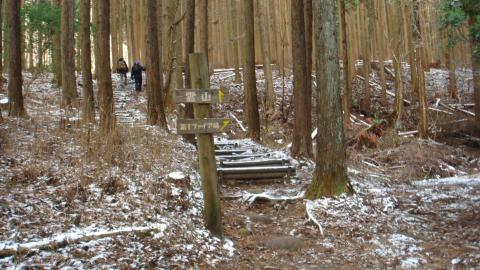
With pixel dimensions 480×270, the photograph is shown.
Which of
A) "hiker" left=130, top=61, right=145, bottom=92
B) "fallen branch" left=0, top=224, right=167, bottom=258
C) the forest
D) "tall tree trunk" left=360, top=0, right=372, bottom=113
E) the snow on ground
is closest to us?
"fallen branch" left=0, top=224, right=167, bottom=258

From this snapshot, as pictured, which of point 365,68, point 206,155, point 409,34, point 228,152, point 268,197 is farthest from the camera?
point 365,68

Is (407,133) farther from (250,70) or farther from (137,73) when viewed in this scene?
(137,73)

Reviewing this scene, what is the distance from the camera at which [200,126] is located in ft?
20.0

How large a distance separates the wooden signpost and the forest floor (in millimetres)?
354

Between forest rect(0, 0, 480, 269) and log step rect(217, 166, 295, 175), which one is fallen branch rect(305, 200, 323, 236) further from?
log step rect(217, 166, 295, 175)

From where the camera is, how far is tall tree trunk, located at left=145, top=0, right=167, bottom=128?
45.5 feet

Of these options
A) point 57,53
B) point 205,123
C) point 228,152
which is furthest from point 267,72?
point 205,123

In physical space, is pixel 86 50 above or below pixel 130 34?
below

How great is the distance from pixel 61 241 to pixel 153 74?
376 inches

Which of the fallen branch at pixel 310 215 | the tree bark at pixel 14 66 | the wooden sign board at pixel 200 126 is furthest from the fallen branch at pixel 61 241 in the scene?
the tree bark at pixel 14 66

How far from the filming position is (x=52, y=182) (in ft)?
22.7

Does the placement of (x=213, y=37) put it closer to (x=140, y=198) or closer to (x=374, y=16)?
(x=374, y=16)

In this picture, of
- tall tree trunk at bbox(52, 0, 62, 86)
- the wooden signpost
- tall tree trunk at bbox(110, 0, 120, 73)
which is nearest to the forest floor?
the wooden signpost

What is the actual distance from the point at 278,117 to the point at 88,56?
9.99 meters
